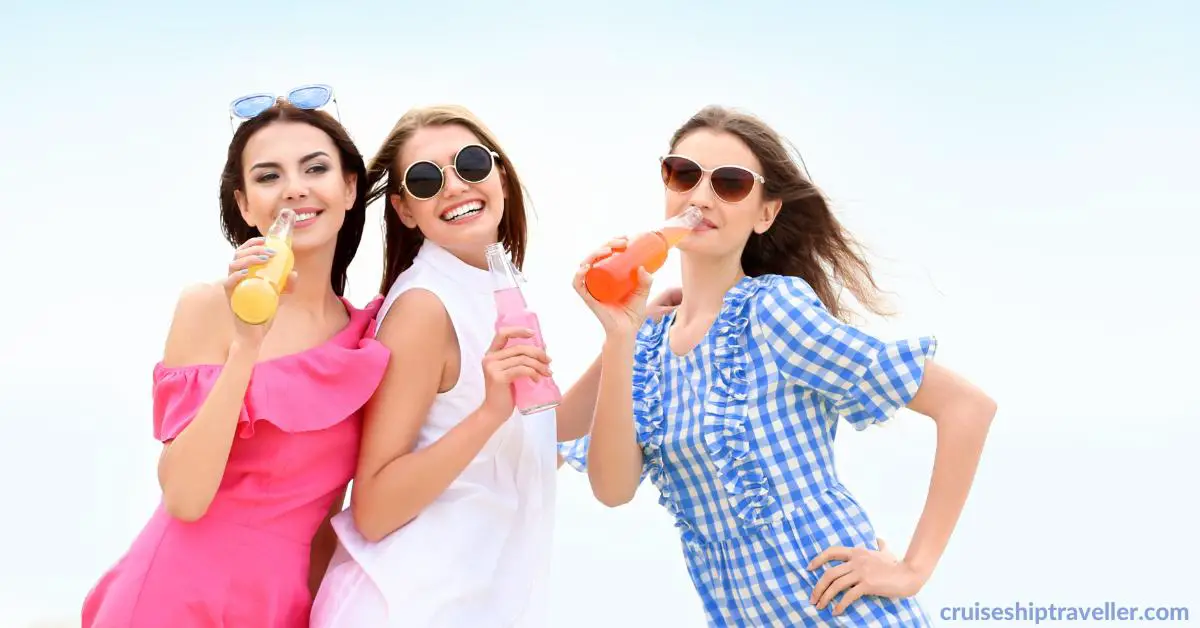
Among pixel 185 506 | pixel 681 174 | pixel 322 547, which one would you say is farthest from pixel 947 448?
pixel 185 506

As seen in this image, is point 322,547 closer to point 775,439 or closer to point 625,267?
Result: point 625,267

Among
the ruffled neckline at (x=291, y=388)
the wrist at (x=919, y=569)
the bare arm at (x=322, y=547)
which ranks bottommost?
the wrist at (x=919, y=569)

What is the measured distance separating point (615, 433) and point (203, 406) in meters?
0.98

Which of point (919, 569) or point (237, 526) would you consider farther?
point (919, 569)

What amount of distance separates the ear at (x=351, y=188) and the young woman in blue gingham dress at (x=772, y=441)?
73cm

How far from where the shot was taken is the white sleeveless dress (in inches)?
108

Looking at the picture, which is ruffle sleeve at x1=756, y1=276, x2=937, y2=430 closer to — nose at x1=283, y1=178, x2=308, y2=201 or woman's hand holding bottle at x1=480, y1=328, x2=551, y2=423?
woman's hand holding bottle at x1=480, y1=328, x2=551, y2=423

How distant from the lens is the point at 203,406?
8.41 ft

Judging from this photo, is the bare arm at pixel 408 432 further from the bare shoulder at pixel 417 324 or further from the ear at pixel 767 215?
the ear at pixel 767 215

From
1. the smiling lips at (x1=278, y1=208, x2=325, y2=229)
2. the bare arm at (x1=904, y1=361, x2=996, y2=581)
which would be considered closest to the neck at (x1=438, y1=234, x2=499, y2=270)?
the smiling lips at (x1=278, y1=208, x2=325, y2=229)

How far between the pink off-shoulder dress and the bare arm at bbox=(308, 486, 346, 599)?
8 cm

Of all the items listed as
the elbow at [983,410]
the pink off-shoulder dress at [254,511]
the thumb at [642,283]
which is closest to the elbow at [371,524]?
the pink off-shoulder dress at [254,511]

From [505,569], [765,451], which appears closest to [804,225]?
[765,451]

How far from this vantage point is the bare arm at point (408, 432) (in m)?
2.73
